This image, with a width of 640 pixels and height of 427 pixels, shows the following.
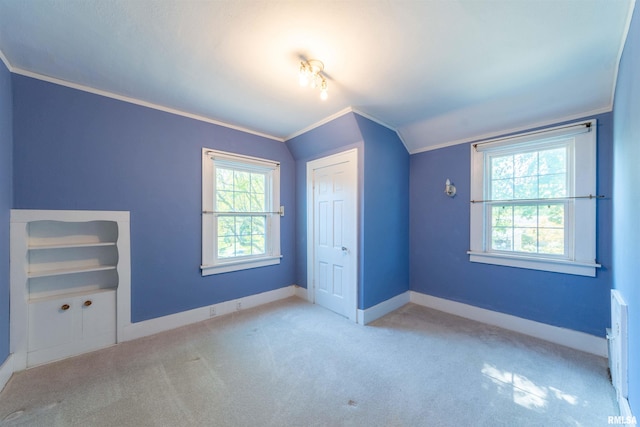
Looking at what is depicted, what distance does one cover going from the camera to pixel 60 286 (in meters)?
2.17

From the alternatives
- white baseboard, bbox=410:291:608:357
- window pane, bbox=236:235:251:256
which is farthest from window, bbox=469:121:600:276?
window pane, bbox=236:235:251:256

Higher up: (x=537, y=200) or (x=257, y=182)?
(x=257, y=182)

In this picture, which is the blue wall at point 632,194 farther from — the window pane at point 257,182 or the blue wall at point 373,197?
the window pane at point 257,182

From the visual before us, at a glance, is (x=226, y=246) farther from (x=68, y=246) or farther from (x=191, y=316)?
(x=68, y=246)

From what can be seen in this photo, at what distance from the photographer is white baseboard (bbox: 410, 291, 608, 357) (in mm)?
2189

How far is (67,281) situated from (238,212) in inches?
67.2

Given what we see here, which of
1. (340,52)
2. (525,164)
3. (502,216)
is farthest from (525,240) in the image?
(340,52)

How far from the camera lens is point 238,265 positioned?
10.1 feet

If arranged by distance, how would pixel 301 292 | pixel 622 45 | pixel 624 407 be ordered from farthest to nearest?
pixel 301 292 < pixel 622 45 < pixel 624 407

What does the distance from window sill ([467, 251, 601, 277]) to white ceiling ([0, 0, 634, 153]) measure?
4.75 feet

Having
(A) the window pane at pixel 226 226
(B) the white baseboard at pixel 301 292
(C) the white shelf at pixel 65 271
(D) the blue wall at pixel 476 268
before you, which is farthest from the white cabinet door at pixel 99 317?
(D) the blue wall at pixel 476 268

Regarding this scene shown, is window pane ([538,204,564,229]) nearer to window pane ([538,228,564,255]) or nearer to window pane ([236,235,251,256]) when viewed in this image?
window pane ([538,228,564,255])

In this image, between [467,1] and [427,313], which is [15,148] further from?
[427,313]

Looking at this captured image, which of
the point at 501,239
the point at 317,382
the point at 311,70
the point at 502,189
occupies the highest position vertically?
the point at 311,70
